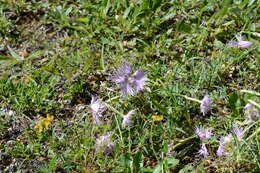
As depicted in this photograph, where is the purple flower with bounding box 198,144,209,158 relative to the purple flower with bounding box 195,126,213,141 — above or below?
below

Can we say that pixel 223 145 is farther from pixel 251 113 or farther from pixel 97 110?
pixel 97 110

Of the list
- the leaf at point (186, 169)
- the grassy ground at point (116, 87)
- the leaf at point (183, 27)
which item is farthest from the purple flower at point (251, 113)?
the leaf at point (183, 27)

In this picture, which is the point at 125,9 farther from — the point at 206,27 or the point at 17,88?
the point at 17,88

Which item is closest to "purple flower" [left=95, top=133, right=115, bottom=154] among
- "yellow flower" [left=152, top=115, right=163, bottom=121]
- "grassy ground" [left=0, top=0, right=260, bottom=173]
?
"grassy ground" [left=0, top=0, right=260, bottom=173]

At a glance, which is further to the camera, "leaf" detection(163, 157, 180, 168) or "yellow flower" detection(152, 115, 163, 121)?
"yellow flower" detection(152, 115, 163, 121)

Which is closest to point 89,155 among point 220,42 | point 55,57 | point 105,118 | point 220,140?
point 105,118

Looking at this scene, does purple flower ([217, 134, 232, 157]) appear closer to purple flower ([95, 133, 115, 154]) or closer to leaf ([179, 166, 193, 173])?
leaf ([179, 166, 193, 173])

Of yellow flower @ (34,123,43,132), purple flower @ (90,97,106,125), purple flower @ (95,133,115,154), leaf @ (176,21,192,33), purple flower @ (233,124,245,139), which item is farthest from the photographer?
leaf @ (176,21,192,33)
